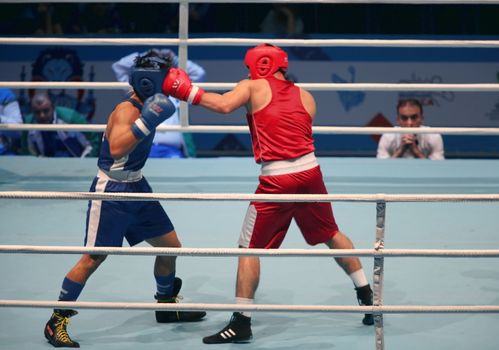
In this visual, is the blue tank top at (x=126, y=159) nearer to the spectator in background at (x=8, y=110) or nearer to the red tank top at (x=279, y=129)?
the red tank top at (x=279, y=129)

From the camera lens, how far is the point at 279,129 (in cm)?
360

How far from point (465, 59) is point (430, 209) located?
9.39 feet

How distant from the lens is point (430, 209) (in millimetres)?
4980

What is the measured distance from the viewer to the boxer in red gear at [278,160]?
11.5ft

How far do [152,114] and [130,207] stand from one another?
0.41 metres

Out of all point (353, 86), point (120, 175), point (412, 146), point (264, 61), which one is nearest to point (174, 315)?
point (120, 175)

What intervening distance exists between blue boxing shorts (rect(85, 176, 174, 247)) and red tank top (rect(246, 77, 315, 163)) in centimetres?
46

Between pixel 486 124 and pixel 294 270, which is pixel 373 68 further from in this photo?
pixel 294 270

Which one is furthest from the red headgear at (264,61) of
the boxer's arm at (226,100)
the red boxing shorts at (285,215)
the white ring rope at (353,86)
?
the white ring rope at (353,86)

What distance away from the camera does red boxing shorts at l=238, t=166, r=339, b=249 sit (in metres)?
3.50

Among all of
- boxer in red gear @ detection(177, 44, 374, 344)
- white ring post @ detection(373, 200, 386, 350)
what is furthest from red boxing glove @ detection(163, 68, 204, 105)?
white ring post @ detection(373, 200, 386, 350)

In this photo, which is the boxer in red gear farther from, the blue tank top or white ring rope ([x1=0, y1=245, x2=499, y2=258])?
white ring rope ([x1=0, y1=245, x2=499, y2=258])

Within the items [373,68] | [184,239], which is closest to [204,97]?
[184,239]

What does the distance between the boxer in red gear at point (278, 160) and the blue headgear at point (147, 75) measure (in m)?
0.10
